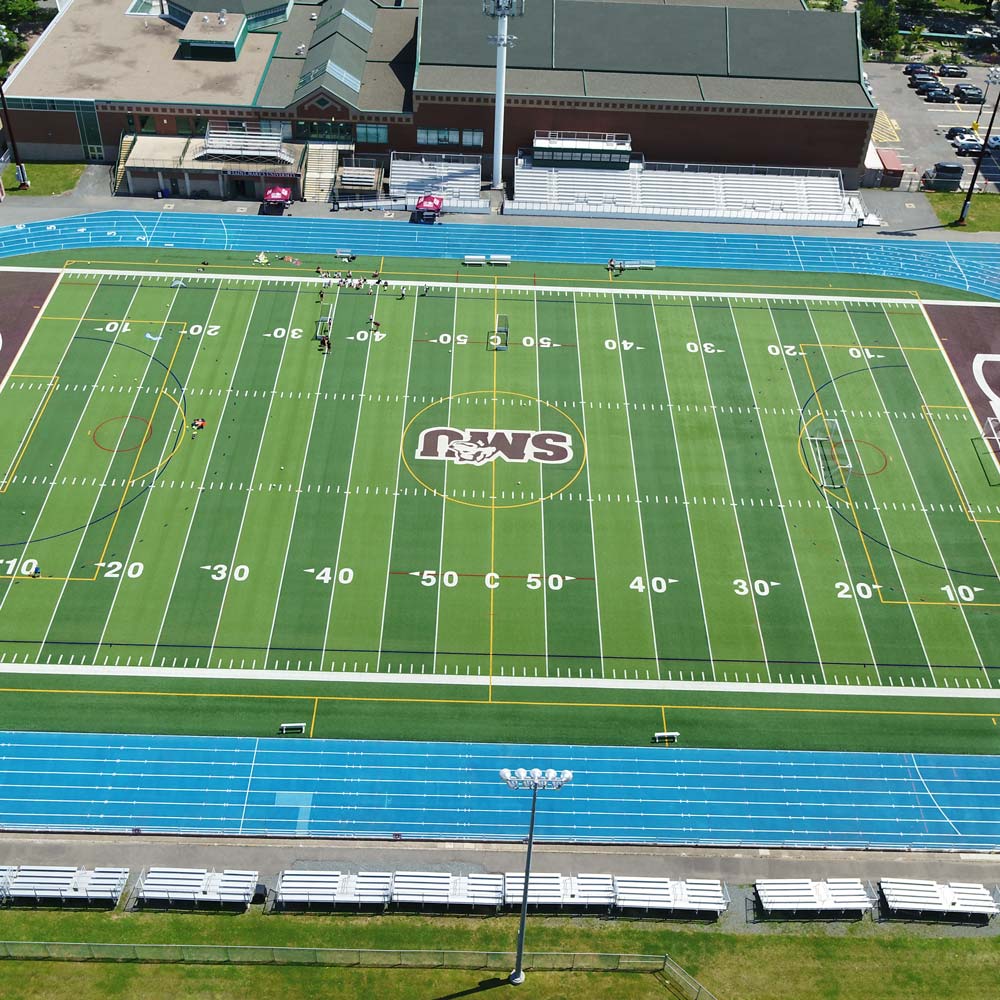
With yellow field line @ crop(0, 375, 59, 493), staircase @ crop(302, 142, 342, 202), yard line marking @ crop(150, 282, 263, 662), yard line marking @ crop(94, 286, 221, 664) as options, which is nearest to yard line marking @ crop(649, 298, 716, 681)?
yard line marking @ crop(150, 282, 263, 662)

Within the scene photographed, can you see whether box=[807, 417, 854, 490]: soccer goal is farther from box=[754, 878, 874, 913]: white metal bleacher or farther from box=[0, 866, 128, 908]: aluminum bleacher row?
box=[0, 866, 128, 908]: aluminum bleacher row

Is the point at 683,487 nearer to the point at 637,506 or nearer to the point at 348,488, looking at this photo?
the point at 637,506

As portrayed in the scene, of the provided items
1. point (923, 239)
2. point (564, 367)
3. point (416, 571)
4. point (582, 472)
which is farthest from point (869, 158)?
point (416, 571)

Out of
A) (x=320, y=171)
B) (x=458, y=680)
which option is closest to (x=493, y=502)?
(x=458, y=680)

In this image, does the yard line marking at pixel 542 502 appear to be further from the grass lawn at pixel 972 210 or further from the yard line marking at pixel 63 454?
the grass lawn at pixel 972 210

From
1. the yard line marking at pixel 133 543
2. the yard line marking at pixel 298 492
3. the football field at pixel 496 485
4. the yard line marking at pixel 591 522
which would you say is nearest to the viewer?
the yard line marking at pixel 133 543

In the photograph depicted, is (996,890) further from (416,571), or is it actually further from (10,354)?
(10,354)

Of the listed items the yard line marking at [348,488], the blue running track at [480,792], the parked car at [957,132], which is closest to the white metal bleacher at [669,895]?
the blue running track at [480,792]
